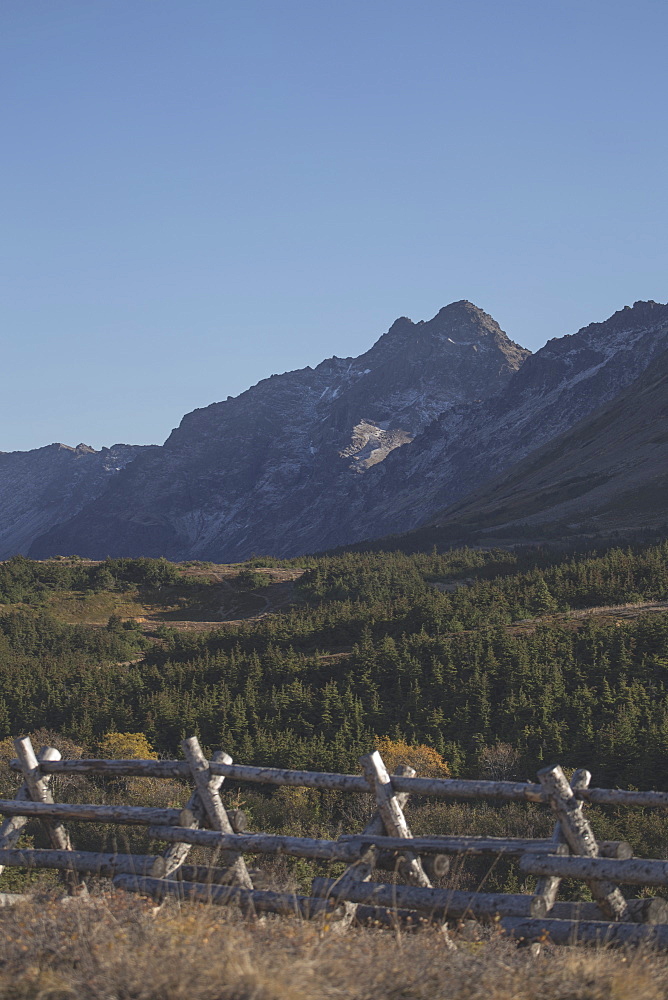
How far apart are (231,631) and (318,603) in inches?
447

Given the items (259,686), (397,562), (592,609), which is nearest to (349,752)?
(259,686)

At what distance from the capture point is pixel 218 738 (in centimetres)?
2547

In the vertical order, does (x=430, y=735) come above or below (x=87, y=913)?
below

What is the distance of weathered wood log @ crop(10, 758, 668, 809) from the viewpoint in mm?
7559

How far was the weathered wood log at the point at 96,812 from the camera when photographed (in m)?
8.53

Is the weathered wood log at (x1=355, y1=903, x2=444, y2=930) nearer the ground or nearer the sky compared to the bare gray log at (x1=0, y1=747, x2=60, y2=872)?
nearer the ground

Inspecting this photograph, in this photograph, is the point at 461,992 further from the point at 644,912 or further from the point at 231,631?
the point at 231,631

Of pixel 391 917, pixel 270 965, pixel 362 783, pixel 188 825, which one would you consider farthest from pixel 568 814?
pixel 188 825

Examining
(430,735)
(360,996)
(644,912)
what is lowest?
(430,735)

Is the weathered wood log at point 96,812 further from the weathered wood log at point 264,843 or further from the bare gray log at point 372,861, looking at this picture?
the bare gray log at point 372,861

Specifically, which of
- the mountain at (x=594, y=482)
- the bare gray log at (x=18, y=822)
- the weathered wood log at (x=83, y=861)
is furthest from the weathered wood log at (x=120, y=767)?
the mountain at (x=594, y=482)

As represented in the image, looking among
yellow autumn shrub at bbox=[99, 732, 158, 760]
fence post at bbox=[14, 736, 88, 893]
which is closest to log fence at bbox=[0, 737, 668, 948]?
fence post at bbox=[14, 736, 88, 893]

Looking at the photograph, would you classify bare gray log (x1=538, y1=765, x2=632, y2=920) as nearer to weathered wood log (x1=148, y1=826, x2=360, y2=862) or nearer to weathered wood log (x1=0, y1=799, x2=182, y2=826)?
weathered wood log (x1=148, y1=826, x2=360, y2=862)

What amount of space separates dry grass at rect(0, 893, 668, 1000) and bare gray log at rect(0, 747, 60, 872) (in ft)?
9.05
